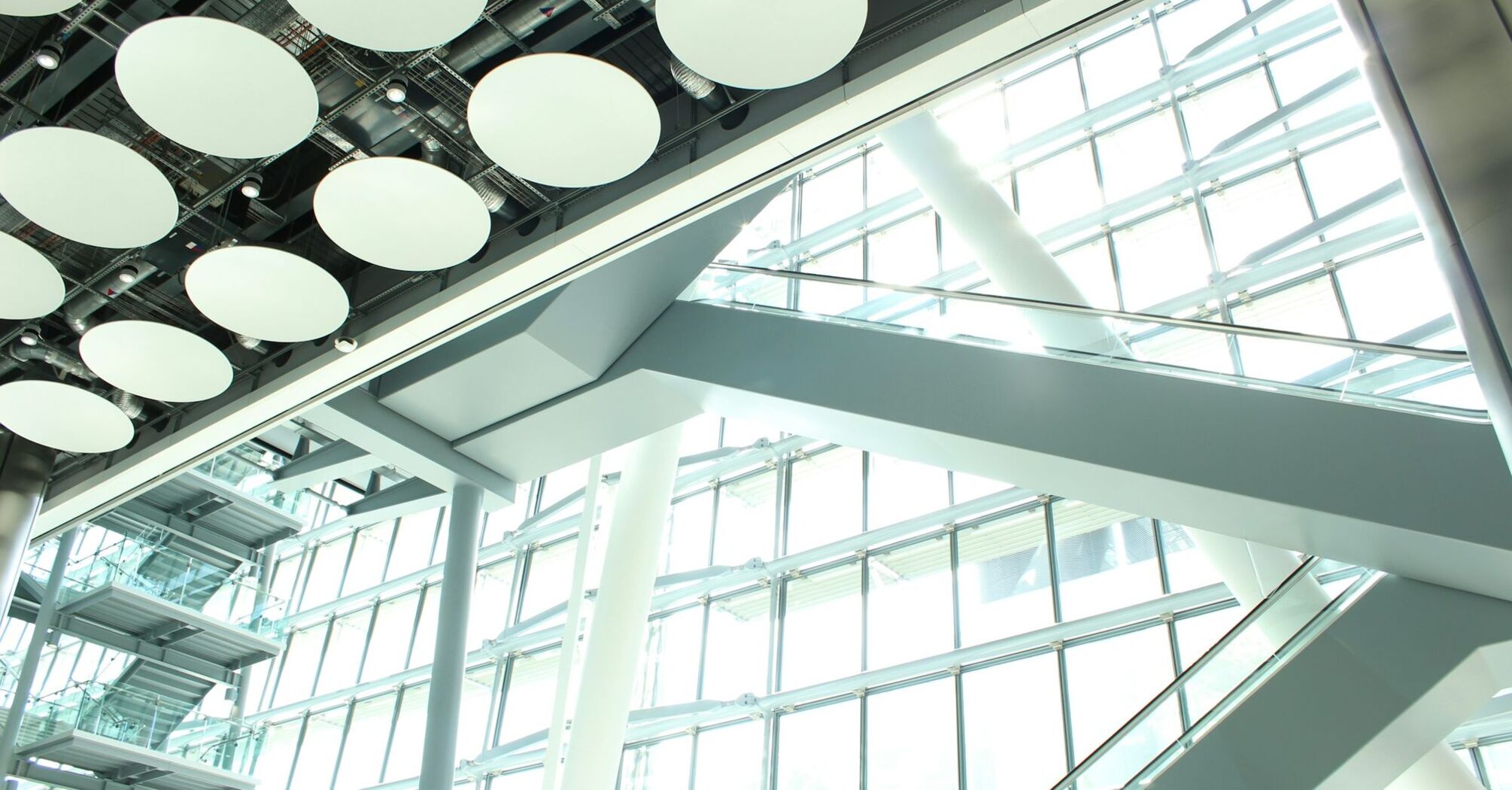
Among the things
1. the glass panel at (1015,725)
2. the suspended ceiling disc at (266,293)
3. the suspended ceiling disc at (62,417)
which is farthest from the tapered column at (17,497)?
the glass panel at (1015,725)

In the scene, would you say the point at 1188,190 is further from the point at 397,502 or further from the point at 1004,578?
the point at 397,502

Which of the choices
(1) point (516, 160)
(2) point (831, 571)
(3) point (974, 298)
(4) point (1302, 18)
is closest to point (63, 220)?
(1) point (516, 160)

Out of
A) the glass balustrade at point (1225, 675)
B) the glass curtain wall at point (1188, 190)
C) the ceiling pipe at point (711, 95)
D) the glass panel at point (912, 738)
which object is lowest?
the glass balustrade at point (1225, 675)

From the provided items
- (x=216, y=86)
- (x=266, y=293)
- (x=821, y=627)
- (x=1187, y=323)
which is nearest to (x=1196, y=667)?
(x=1187, y=323)

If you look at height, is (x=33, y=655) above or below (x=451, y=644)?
above

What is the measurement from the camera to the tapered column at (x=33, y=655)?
18125 mm

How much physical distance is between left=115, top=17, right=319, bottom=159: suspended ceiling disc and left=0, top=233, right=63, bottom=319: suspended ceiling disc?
224cm

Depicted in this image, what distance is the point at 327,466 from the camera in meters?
13.9

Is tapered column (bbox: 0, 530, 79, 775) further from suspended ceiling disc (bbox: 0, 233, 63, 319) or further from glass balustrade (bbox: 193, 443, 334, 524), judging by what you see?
suspended ceiling disc (bbox: 0, 233, 63, 319)

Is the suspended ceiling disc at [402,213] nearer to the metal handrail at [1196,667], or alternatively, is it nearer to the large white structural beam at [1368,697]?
the metal handrail at [1196,667]

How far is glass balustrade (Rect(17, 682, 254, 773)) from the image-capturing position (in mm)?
18891

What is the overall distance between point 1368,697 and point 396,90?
7.46m

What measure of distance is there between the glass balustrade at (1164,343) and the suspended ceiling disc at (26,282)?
568 cm

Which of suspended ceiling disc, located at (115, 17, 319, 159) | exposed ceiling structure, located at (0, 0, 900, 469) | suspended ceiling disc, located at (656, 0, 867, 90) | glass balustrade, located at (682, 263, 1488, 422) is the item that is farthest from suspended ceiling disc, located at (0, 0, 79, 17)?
glass balustrade, located at (682, 263, 1488, 422)
